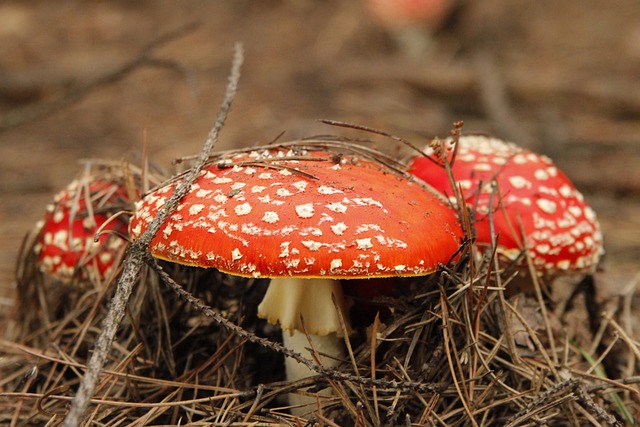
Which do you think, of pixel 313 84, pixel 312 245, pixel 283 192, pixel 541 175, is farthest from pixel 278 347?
pixel 313 84

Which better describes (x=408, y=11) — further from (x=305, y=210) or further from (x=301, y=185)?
(x=305, y=210)

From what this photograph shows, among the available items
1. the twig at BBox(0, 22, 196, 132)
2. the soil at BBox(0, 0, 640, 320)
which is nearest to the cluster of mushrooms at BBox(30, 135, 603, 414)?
the twig at BBox(0, 22, 196, 132)

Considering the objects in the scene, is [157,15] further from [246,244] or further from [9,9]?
[246,244]

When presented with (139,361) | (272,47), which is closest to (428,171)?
(139,361)

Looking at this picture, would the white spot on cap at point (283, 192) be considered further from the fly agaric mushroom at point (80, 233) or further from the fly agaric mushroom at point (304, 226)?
the fly agaric mushroom at point (80, 233)

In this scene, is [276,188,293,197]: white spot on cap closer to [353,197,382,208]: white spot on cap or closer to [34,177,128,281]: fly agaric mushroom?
[353,197,382,208]: white spot on cap

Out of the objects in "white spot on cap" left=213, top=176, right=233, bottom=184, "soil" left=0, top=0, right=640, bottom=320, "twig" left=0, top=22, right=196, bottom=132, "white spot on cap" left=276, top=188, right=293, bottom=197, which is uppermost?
"soil" left=0, top=0, right=640, bottom=320
